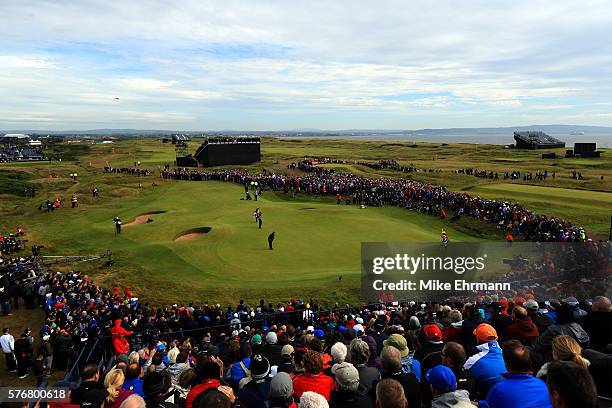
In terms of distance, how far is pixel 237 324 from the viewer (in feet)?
47.3

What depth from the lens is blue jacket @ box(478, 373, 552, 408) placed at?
459cm

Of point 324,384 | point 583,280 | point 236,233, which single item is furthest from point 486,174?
point 324,384

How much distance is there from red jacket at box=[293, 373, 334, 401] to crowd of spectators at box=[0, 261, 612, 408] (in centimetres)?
1

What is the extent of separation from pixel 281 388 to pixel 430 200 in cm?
3514

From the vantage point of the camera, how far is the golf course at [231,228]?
21984 mm

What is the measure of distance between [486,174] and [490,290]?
47722 millimetres

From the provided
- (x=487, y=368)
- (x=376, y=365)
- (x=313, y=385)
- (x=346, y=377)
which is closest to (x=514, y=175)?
(x=376, y=365)

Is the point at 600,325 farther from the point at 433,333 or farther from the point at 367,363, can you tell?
the point at 367,363

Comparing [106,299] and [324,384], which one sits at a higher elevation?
[324,384]

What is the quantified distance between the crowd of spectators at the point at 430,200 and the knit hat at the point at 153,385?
2530 cm

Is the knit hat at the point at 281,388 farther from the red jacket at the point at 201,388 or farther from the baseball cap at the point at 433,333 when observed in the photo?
the baseball cap at the point at 433,333

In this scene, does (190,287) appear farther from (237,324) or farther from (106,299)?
(237,324)

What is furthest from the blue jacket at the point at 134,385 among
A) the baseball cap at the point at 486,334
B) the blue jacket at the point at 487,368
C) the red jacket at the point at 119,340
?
the red jacket at the point at 119,340

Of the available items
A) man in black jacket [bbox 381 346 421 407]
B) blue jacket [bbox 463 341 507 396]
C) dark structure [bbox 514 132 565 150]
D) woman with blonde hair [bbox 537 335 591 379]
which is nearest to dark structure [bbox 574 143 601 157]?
dark structure [bbox 514 132 565 150]
